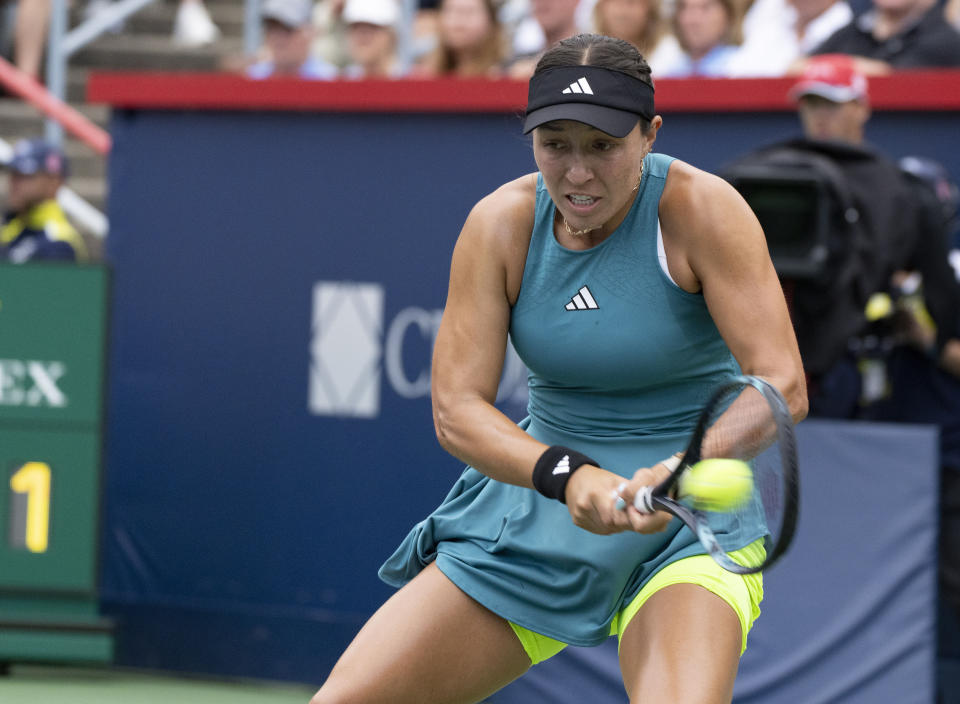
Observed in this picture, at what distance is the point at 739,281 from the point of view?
2850 millimetres

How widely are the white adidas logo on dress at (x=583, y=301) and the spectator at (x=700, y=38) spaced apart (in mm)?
3548

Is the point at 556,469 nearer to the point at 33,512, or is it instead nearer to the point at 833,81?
the point at 833,81

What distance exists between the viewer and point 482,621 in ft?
9.98

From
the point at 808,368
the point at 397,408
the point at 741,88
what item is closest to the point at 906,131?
the point at 741,88

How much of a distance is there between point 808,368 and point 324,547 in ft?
6.92

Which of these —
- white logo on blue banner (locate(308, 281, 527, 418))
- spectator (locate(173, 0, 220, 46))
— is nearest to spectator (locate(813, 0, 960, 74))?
white logo on blue banner (locate(308, 281, 527, 418))

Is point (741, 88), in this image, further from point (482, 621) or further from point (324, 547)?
point (482, 621)

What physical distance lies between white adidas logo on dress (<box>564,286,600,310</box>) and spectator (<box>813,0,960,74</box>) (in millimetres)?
3048

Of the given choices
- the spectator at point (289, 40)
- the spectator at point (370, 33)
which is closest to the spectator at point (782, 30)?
the spectator at point (370, 33)

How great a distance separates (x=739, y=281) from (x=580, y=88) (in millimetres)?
452

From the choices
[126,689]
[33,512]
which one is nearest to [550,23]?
[33,512]

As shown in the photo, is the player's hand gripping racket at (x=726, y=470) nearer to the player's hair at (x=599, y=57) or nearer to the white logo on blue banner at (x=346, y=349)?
the player's hair at (x=599, y=57)

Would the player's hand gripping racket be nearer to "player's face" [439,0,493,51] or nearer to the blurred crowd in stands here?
the blurred crowd in stands

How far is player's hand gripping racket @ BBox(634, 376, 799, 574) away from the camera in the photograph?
2.65 m
